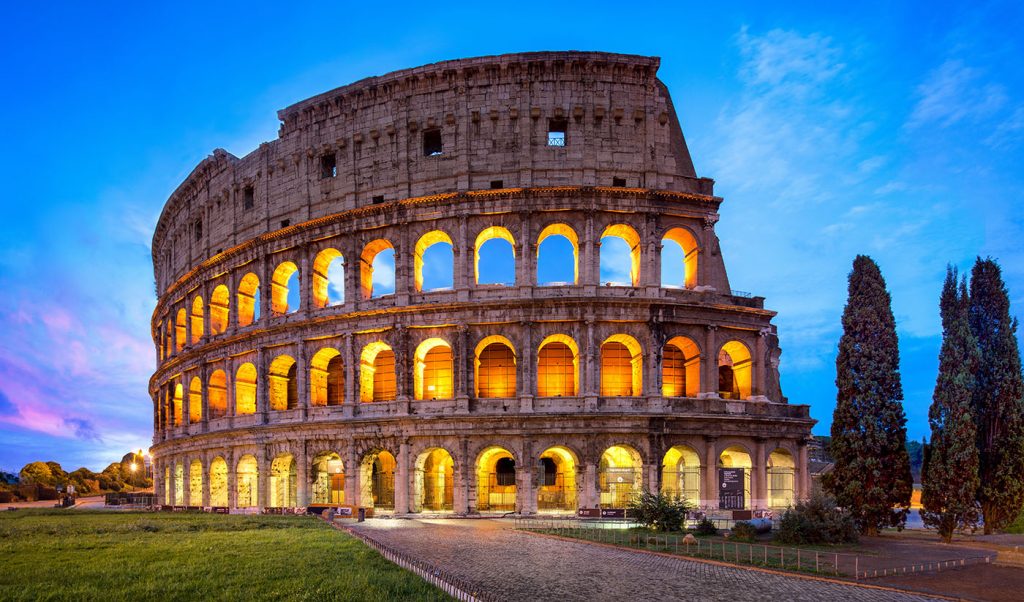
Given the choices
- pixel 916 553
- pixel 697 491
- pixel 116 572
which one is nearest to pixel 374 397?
pixel 697 491

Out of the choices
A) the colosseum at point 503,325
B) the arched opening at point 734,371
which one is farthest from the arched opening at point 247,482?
the arched opening at point 734,371

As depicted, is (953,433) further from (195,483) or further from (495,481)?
(195,483)

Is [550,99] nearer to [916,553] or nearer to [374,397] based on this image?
[374,397]

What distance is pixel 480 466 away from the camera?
107 feet

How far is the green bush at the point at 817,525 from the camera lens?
2070 cm

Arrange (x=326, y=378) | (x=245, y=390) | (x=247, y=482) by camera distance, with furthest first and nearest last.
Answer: (x=245, y=390), (x=247, y=482), (x=326, y=378)

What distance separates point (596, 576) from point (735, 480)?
15008 millimetres

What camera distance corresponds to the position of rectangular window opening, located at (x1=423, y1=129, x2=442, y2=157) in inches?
1373

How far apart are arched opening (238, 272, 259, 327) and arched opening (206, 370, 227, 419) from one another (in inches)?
133

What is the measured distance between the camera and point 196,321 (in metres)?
43.2

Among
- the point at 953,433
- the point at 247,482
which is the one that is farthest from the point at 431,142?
the point at 953,433

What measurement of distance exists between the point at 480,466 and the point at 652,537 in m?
13.4

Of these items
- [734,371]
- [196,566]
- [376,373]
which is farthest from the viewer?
[376,373]

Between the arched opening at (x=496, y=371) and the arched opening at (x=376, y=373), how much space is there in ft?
14.2
